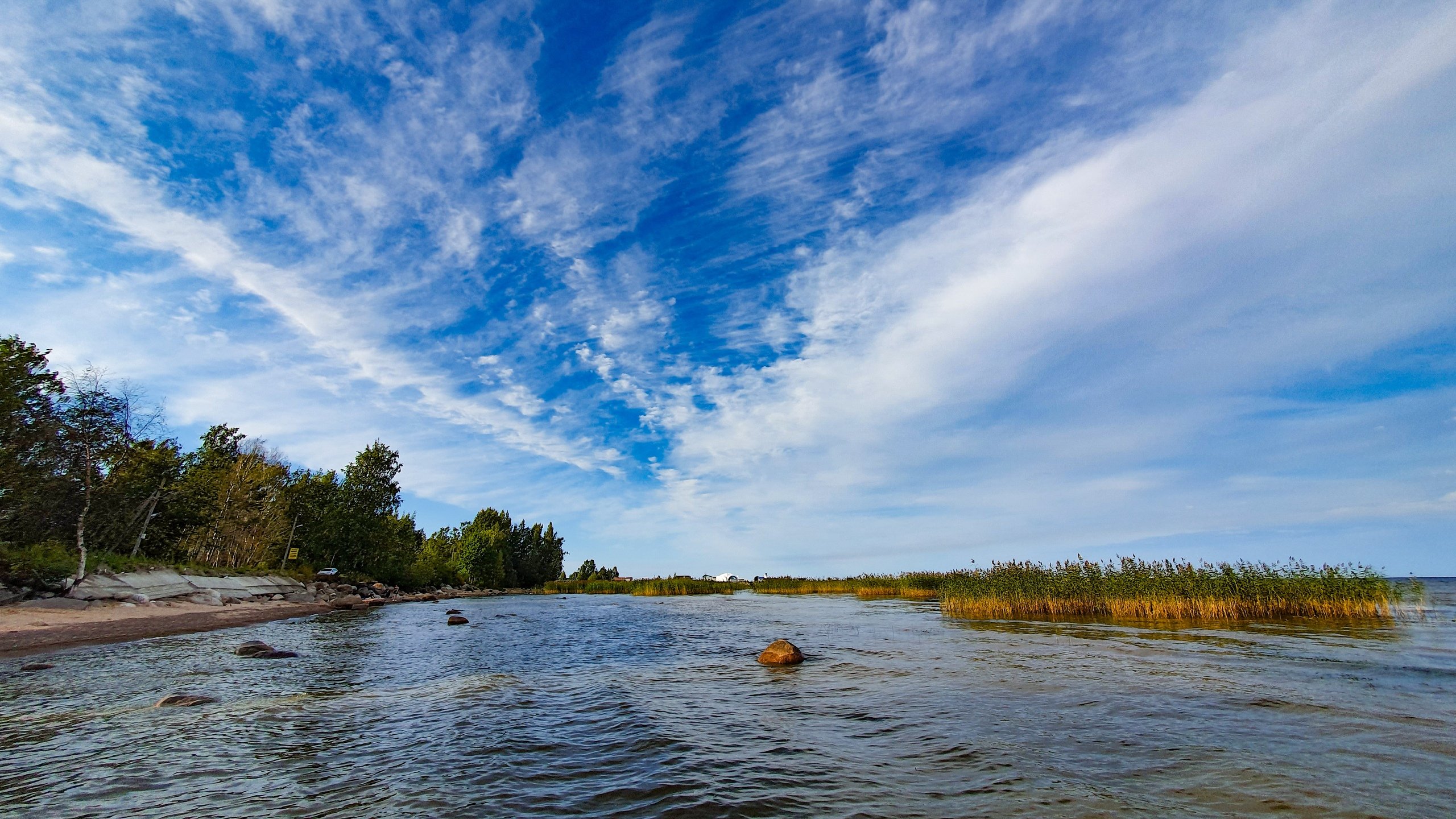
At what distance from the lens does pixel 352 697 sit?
43.9 feet

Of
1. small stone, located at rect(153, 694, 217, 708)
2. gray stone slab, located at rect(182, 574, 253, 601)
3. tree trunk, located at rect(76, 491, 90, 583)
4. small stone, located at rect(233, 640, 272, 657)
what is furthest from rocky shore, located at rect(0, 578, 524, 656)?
small stone, located at rect(153, 694, 217, 708)

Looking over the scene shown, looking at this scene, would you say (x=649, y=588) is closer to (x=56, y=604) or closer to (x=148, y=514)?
(x=148, y=514)

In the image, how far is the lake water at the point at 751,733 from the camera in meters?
7.08

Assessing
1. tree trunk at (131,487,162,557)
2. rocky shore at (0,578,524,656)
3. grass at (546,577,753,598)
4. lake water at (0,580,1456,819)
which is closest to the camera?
lake water at (0,580,1456,819)

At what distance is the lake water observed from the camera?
708cm

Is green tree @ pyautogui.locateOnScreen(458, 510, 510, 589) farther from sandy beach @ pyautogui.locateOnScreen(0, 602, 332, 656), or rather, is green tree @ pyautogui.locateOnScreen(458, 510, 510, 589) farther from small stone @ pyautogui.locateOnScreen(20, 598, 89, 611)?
small stone @ pyautogui.locateOnScreen(20, 598, 89, 611)

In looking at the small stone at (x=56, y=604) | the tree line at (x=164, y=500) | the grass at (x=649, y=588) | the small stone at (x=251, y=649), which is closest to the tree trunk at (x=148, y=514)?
the tree line at (x=164, y=500)

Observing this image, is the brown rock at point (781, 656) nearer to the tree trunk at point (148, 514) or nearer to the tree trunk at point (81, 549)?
the tree trunk at point (81, 549)

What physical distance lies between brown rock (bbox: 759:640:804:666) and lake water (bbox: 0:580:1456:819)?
70cm

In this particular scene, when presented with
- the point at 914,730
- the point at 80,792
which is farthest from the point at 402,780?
the point at 914,730

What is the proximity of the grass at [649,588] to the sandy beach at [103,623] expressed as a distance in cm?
5214

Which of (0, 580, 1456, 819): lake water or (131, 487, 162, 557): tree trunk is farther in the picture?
(131, 487, 162, 557): tree trunk

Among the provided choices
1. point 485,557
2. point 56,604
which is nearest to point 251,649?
point 56,604

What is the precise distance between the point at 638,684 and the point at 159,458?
155ft
